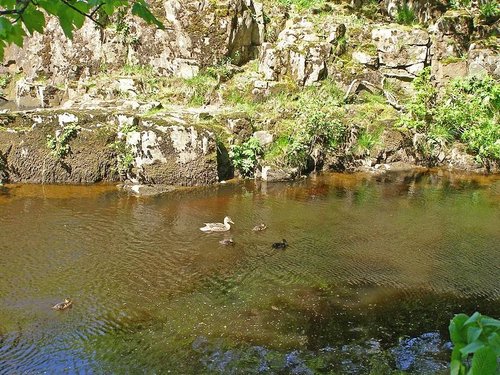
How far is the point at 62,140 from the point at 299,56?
1028 cm

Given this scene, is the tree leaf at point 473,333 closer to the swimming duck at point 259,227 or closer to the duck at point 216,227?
the duck at point 216,227

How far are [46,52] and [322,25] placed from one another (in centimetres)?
1251

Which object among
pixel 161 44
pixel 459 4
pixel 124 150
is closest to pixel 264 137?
pixel 124 150

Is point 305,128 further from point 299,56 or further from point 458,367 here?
point 458,367

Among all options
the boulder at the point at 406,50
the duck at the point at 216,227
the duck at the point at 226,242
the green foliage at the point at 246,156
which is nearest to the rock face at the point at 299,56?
the boulder at the point at 406,50

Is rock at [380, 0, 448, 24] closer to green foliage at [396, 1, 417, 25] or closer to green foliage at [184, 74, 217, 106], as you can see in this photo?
green foliage at [396, 1, 417, 25]

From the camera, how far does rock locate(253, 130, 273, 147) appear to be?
17900 millimetres

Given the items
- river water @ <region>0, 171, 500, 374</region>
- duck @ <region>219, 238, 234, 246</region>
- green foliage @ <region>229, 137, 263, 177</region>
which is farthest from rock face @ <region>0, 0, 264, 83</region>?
duck @ <region>219, 238, 234, 246</region>

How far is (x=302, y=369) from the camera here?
690 centimetres

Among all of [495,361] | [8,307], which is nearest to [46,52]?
[8,307]

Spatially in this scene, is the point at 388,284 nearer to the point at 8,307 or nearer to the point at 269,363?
the point at 269,363

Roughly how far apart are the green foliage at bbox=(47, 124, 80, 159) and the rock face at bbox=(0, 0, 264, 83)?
6682 millimetres

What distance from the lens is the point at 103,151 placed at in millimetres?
16234

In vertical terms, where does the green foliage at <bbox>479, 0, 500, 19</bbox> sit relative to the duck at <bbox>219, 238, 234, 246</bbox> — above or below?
above
